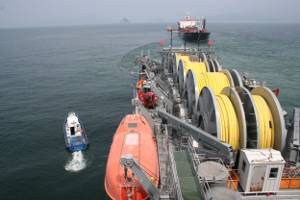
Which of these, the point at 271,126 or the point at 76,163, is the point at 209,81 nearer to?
the point at 271,126

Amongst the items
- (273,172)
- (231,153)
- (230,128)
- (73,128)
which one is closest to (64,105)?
(73,128)

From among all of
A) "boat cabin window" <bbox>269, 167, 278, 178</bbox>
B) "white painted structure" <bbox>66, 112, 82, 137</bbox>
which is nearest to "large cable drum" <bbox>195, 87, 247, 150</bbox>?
"boat cabin window" <bbox>269, 167, 278, 178</bbox>

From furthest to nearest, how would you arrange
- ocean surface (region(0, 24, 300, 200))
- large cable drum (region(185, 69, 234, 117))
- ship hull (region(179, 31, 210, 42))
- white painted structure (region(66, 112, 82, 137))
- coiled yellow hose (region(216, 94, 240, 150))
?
ship hull (region(179, 31, 210, 42)) < white painted structure (region(66, 112, 82, 137)) < ocean surface (region(0, 24, 300, 200)) < large cable drum (region(185, 69, 234, 117)) < coiled yellow hose (region(216, 94, 240, 150))

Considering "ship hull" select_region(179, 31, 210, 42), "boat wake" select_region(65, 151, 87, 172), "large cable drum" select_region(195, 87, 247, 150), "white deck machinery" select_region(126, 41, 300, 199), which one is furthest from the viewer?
"ship hull" select_region(179, 31, 210, 42)

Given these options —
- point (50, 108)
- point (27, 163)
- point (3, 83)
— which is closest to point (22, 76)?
point (3, 83)

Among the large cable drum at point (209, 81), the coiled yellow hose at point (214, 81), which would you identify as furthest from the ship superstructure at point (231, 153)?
the coiled yellow hose at point (214, 81)

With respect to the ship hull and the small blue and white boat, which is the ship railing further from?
the ship hull

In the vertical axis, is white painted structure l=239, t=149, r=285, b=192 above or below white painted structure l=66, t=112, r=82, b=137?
above
